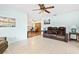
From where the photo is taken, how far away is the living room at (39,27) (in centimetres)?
221

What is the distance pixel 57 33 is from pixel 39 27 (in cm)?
41

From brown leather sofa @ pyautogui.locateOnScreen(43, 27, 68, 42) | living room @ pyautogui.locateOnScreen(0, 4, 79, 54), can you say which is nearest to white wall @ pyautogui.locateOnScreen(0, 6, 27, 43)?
living room @ pyautogui.locateOnScreen(0, 4, 79, 54)

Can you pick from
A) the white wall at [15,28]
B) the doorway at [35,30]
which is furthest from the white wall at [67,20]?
the white wall at [15,28]

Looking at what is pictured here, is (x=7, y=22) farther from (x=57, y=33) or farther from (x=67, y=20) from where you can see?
(x=67, y=20)

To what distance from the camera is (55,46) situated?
2.54 m

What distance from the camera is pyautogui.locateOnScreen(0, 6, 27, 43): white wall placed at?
2145 millimetres

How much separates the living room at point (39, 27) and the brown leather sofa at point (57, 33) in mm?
25

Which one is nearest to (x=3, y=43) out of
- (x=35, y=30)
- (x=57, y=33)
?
(x=35, y=30)
